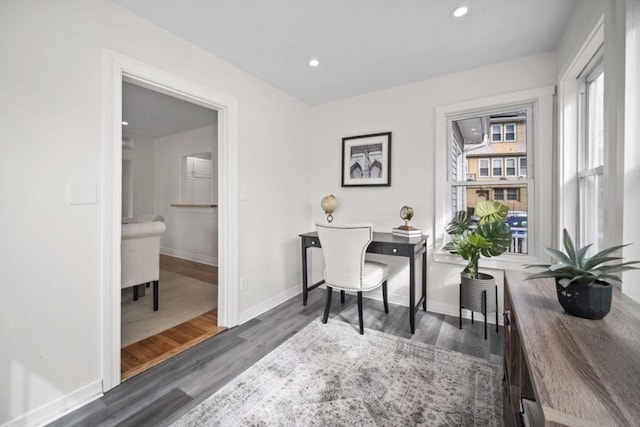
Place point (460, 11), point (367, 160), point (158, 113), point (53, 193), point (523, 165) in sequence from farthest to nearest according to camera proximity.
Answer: point (158, 113) → point (367, 160) → point (523, 165) → point (460, 11) → point (53, 193)

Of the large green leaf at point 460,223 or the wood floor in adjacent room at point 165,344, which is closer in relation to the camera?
the wood floor in adjacent room at point 165,344

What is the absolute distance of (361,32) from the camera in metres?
1.93

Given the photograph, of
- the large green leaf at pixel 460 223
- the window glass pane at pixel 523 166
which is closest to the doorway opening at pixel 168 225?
the large green leaf at pixel 460 223

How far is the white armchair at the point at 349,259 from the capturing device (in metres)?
2.22

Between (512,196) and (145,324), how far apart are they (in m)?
3.53

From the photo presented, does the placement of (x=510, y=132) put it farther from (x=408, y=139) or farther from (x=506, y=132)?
(x=408, y=139)

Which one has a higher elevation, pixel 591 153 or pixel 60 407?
pixel 591 153

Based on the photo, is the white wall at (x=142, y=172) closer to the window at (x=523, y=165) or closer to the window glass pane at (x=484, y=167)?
the window glass pane at (x=484, y=167)

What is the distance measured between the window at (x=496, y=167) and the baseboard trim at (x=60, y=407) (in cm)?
336

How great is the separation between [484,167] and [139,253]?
3338 millimetres

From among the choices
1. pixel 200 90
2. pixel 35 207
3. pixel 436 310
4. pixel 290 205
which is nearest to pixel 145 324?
pixel 35 207

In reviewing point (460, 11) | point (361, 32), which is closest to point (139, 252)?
point (361, 32)

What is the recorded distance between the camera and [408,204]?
9.28ft

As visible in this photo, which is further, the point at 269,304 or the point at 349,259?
the point at 269,304
